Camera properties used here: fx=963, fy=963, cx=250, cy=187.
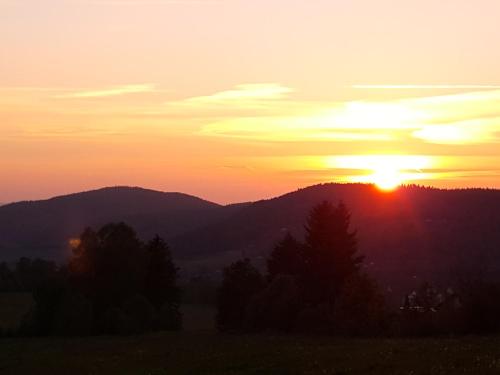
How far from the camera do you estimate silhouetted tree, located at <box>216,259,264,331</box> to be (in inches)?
3095

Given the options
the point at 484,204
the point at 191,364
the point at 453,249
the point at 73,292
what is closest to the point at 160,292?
the point at 73,292

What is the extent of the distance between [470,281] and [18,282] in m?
82.1

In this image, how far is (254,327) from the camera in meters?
63.7

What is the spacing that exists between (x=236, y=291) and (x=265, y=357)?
4696 cm

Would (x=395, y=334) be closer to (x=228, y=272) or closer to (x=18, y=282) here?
(x=228, y=272)

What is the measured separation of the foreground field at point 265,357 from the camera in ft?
A: 84.6

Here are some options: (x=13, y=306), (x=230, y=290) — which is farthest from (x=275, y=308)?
(x=13, y=306)

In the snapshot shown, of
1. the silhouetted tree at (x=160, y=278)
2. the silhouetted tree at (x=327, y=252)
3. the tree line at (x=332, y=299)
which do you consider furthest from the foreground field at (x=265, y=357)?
the silhouetted tree at (x=160, y=278)

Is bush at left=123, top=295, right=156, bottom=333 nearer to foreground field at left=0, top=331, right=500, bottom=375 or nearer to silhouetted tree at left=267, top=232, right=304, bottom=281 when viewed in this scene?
silhouetted tree at left=267, top=232, right=304, bottom=281

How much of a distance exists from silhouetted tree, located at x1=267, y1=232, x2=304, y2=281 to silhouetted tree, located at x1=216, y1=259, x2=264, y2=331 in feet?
9.62

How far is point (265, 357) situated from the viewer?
107 feet

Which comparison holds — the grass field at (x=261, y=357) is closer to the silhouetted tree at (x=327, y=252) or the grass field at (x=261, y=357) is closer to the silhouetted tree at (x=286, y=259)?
the silhouetted tree at (x=327, y=252)

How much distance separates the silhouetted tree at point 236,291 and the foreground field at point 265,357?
29.0m

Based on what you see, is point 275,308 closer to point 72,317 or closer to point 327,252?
point 72,317
